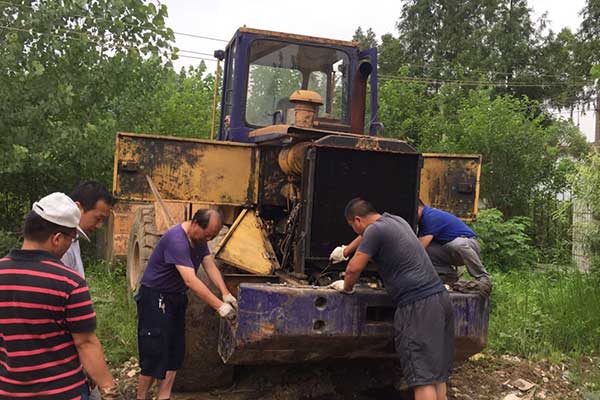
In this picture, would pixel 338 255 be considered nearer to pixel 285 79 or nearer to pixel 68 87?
pixel 285 79

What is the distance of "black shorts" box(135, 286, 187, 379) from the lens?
4.57 m

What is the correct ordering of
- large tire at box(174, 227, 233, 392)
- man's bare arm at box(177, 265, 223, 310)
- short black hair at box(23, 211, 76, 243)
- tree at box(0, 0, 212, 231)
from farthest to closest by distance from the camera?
tree at box(0, 0, 212, 231)
large tire at box(174, 227, 233, 392)
man's bare arm at box(177, 265, 223, 310)
short black hair at box(23, 211, 76, 243)

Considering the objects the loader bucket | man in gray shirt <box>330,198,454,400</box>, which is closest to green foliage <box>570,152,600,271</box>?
the loader bucket

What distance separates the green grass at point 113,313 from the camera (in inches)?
235

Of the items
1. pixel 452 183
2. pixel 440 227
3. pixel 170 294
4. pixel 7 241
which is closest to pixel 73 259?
pixel 170 294

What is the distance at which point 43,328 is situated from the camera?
2723 millimetres

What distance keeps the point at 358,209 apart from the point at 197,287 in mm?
1180

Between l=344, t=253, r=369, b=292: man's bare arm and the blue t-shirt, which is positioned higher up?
the blue t-shirt

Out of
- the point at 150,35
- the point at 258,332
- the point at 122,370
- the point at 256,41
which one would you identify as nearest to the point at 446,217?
the point at 258,332

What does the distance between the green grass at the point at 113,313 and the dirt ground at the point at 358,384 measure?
0.75 feet

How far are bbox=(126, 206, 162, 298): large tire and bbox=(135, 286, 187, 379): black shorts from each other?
1.52m

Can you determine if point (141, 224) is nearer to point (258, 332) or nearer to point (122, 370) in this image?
point (122, 370)

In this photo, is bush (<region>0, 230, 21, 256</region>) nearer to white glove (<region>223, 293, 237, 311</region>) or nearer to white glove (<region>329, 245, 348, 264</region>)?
white glove (<region>223, 293, 237, 311</region>)

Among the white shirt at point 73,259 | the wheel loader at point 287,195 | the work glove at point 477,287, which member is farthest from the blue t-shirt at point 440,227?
the white shirt at point 73,259
